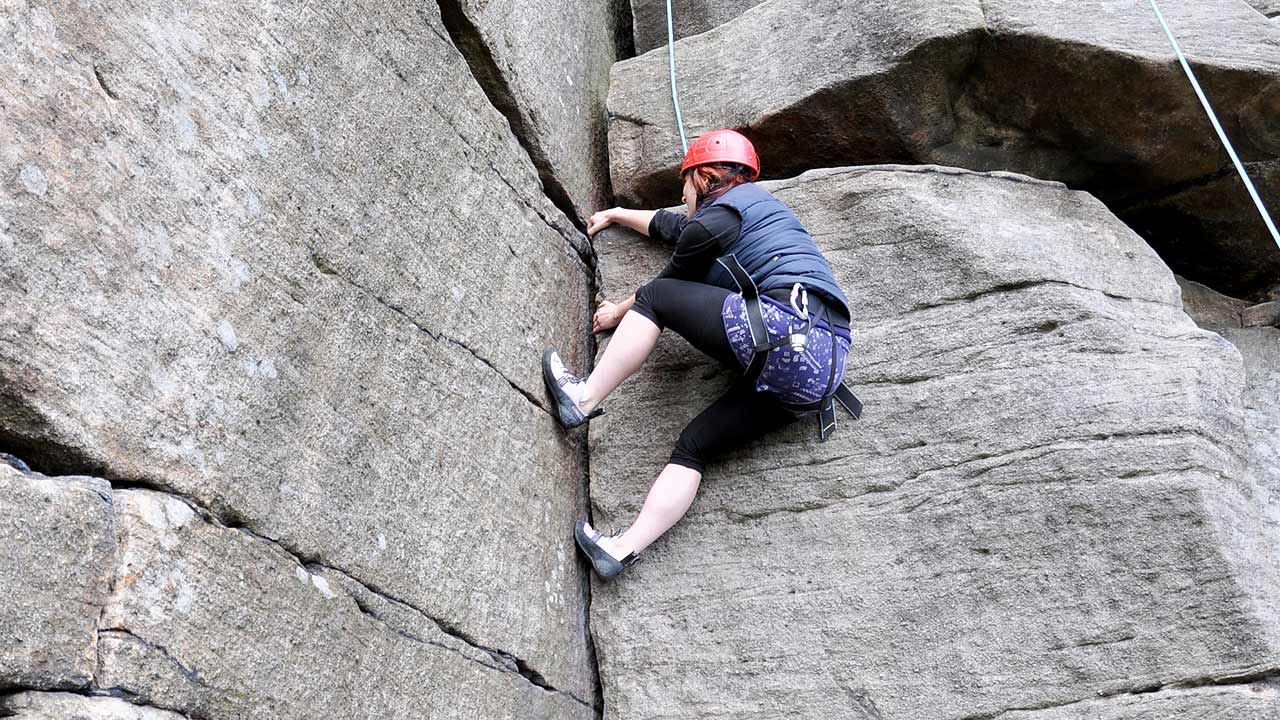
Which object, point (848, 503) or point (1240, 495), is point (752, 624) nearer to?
point (848, 503)

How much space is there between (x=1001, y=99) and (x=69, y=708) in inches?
166

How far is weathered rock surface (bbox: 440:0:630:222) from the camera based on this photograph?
4164 millimetres

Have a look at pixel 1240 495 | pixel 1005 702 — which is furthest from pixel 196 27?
pixel 1240 495

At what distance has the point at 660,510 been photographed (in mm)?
3926

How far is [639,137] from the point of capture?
5004mm

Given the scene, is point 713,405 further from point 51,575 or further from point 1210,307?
point 1210,307

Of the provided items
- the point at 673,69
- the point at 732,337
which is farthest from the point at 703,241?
the point at 673,69

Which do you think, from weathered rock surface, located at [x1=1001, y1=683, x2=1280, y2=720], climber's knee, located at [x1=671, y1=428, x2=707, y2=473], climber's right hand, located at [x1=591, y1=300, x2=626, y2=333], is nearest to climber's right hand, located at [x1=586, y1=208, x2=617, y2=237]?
climber's right hand, located at [x1=591, y1=300, x2=626, y2=333]

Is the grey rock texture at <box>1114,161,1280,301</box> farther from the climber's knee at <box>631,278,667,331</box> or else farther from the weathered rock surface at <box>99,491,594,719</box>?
the weathered rock surface at <box>99,491,594,719</box>

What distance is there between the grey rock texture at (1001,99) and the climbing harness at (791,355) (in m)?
1.23

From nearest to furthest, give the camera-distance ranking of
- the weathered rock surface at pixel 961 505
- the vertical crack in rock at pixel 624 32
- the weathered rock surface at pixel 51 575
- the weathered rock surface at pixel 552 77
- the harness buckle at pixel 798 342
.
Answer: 1. the weathered rock surface at pixel 51 575
2. the weathered rock surface at pixel 961 505
3. the harness buckle at pixel 798 342
4. the weathered rock surface at pixel 552 77
5. the vertical crack in rock at pixel 624 32

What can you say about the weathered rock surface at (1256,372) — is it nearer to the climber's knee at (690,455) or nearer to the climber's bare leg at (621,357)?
the climber's knee at (690,455)

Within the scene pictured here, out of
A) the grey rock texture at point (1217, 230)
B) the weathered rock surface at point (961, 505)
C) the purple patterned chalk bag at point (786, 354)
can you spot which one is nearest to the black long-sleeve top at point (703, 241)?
the purple patterned chalk bag at point (786, 354)

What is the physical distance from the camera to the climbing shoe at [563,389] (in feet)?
13.3
